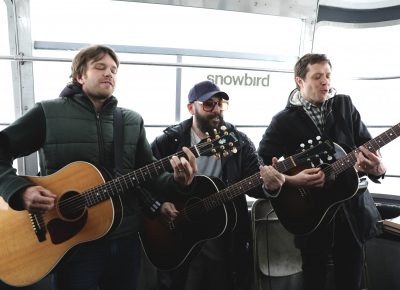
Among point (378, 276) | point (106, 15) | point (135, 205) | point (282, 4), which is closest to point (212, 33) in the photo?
point (282, 4)

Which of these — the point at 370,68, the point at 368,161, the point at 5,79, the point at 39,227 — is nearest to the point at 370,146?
the point at 368,161

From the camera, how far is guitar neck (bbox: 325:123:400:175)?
2.21 m

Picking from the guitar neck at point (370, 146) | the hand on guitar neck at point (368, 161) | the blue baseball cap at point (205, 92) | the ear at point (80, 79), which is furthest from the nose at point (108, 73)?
the hand on guitar neck at point (368, 161)

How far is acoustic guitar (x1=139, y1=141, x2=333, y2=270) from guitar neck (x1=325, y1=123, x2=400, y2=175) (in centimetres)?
12

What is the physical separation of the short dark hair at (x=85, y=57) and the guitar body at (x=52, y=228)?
57 centimetres

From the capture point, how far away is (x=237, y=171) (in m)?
2.52

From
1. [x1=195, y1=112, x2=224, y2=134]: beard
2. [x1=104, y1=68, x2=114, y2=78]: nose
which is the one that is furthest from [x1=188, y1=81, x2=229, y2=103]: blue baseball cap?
[x1=104, y1=68, x2=114, y2=78]: nose

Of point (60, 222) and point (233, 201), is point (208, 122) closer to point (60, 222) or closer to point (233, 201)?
point (233, 201)

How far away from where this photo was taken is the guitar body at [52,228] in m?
1.76

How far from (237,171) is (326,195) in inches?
26.0

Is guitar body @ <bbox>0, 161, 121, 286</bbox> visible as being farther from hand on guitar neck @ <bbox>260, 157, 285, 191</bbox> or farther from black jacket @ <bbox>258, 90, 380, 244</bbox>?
A: black jacket @ <bbox>258, 90, 380, 244</bbox>

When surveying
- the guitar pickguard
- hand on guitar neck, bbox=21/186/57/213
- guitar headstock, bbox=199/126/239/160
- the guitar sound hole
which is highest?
guitar headstock, bbox=199/126/239/160

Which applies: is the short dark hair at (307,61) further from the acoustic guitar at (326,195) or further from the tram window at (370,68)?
the tram window at (370,68)

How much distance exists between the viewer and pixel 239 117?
12.2 ft
